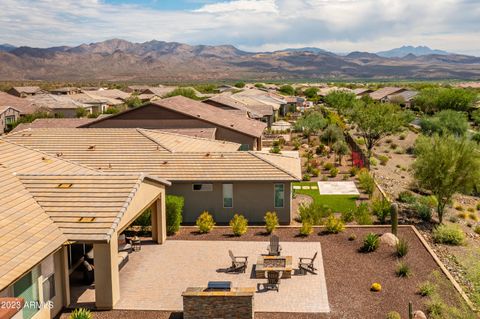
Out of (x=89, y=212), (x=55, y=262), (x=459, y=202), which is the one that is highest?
(x=89, y=212)

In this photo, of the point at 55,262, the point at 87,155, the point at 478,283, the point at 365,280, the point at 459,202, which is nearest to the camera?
the point at 478,283

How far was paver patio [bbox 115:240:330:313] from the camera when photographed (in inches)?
653

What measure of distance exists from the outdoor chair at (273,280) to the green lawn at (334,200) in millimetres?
12770

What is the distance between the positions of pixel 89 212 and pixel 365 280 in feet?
31.8

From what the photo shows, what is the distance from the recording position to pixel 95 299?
16.5m

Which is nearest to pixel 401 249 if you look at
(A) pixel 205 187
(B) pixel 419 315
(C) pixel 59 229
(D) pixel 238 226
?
(B) pixel 419 315

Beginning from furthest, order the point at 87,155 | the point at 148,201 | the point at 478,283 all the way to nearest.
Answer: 1. the point at 87,155
2. the point at 148,201
3. the point at 478,283

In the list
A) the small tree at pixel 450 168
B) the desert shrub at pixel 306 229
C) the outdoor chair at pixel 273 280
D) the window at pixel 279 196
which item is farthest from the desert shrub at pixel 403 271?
the small tree at pixel 450 168

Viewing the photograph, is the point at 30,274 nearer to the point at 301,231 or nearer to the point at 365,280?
the point at 365,280

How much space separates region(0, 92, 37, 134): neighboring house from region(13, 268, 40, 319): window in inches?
2162

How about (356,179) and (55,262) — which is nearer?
(55,262)

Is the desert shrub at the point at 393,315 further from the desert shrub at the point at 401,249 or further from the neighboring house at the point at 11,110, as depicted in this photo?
the neighboring house at the point at 11,110

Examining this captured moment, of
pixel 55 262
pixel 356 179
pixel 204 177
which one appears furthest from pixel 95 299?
pixel 356 179

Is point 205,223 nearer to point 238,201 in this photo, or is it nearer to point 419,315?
point 238,201
